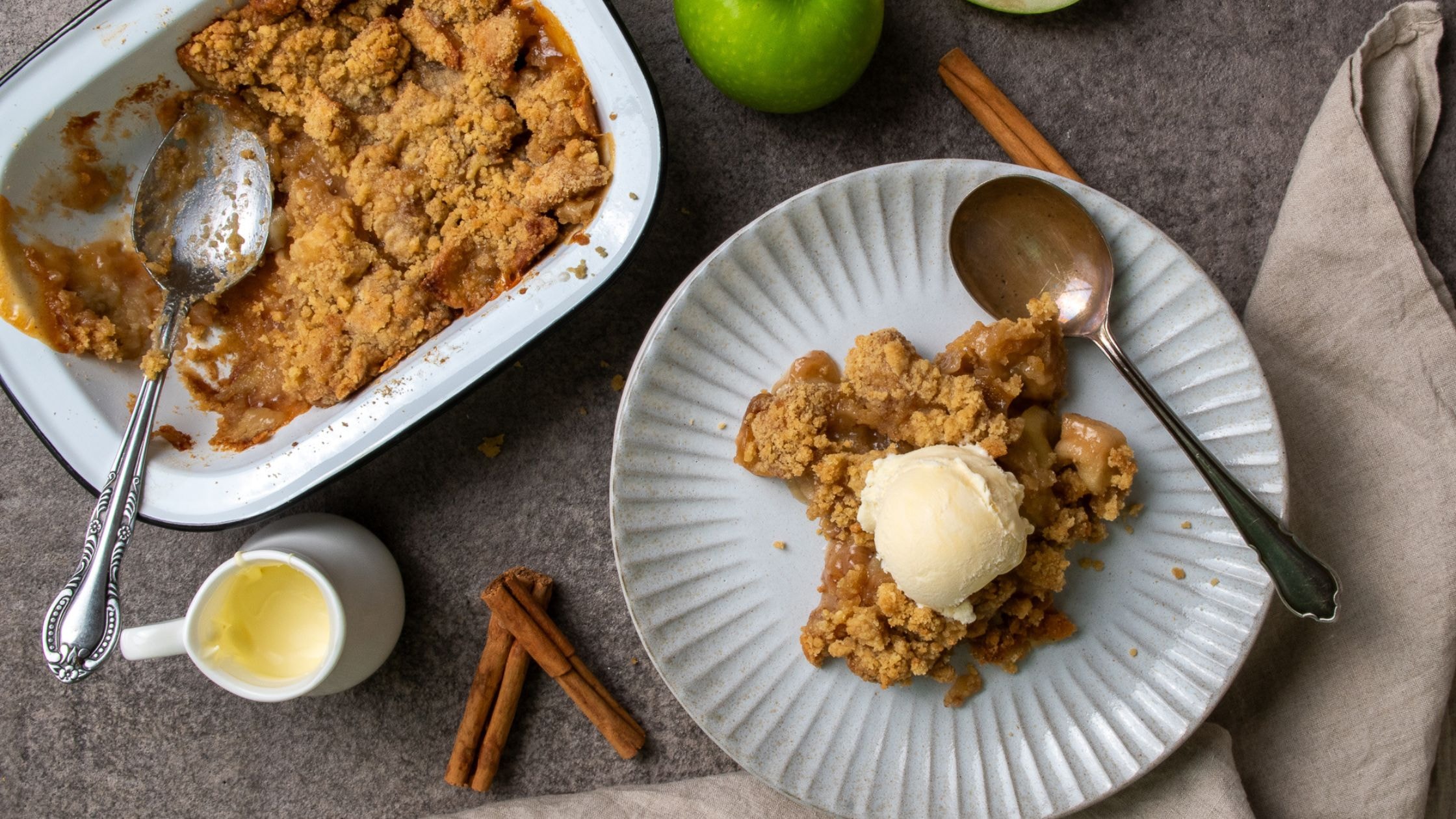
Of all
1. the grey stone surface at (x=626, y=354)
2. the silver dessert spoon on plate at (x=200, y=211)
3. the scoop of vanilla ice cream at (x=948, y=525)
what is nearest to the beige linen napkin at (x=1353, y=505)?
the grey stone surface at (x=626, y=354)

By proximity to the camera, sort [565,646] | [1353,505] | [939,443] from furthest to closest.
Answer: [565,646], [1353,505], [939,443]

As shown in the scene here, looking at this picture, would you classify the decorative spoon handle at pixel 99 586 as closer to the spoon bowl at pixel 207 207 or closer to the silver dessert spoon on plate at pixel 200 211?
the silver dessert spoon on plate at pixel 200 211

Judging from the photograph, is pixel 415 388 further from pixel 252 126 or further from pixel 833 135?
pixel 833 135

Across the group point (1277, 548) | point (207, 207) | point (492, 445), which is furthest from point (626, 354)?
point (1277, 548)

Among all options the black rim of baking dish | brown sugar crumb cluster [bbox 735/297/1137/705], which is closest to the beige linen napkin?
brown sugar crumb cluster [bbox 735/297/1137/705]

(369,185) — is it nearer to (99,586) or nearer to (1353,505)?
(99,586)

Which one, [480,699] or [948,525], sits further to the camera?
[480,699]

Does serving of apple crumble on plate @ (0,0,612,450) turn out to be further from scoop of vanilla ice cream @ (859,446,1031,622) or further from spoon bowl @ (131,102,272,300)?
scoop of vanilla ice cream @ (859,446,1031,622)
